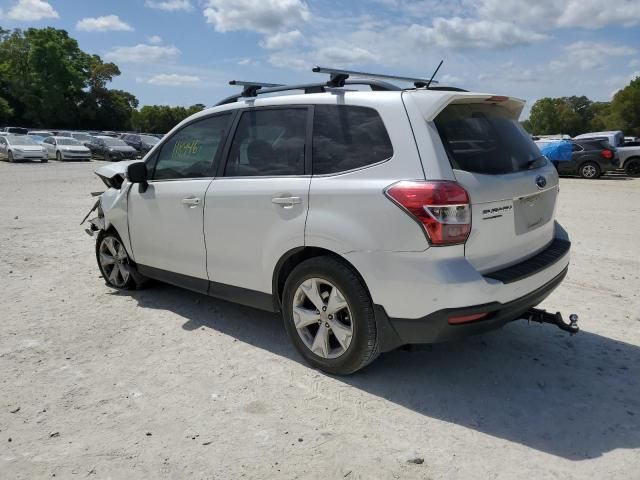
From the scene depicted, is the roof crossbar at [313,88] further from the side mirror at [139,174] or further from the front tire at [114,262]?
the front tire at [114,262]

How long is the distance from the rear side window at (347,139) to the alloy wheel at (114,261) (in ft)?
9.13

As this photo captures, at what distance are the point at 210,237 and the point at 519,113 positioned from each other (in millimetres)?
2590

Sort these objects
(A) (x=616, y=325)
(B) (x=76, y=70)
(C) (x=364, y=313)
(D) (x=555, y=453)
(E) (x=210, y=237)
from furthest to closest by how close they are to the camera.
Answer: (B) (x=76, y=70), (A) (x=616, y=325), (E) (x=210, y=237), (C) (x=364, y=313), (D) (x=555, y=453)

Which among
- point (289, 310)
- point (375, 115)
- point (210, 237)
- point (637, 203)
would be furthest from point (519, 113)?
point (637, 203)

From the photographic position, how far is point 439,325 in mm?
3158

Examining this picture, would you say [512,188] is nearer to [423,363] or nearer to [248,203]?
[423,363]

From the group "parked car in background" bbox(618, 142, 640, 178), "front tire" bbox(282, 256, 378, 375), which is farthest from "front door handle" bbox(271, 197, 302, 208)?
"parked car in background" bbox(618, 142, 640, 178)

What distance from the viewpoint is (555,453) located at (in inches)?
113

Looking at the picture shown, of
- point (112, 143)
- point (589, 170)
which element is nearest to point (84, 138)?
point (112, 143)

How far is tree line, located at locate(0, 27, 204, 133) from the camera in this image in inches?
2958

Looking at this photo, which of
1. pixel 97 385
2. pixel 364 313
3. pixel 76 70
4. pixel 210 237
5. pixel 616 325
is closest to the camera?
pixel 364 313

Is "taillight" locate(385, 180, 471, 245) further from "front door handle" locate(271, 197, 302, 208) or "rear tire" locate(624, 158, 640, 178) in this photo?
"rear tire" locate(624, 158, 640, 178)

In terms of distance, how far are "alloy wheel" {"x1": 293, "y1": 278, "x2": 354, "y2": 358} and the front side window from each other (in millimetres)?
834

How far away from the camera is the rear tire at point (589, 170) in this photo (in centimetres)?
2033
